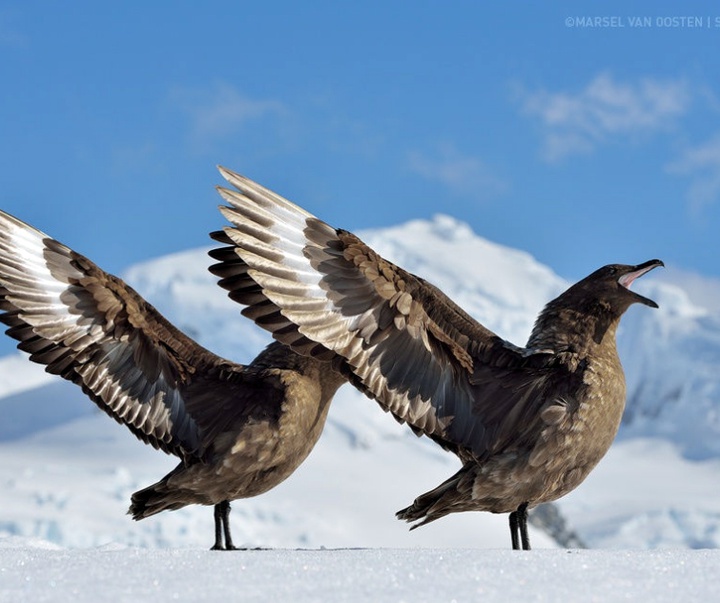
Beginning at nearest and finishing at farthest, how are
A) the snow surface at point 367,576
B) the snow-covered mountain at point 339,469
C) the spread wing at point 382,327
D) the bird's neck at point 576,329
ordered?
the snow surface at point 367,576 → the spread wing at point 382,327 → the bird's neck at point 576,329 → the snow-covered mountain at point 339,469

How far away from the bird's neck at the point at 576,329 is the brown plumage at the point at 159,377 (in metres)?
1.71

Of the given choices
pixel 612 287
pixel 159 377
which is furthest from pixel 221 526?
pixel 612 287

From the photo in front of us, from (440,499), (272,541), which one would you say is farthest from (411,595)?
(272,541)

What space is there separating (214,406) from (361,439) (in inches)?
4593

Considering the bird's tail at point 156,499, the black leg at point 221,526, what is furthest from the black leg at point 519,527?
the bird's tail at point 156,499

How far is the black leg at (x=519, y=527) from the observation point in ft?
28.1

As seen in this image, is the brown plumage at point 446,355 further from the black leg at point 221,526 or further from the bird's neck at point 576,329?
the black leg at point 221,526

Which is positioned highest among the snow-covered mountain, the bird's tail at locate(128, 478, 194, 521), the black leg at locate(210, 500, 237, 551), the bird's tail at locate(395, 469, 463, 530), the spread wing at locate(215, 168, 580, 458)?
the snow-covered mountain

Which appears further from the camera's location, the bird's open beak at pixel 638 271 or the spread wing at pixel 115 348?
the spread wing at pixel 115 348

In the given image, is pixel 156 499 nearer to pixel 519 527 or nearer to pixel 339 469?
pixel 519 527

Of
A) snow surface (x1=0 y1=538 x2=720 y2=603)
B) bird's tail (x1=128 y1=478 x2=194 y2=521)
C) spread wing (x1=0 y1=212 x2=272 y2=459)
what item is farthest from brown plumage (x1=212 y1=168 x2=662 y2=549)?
bird's tail (x1=128 y1=478 x2=194 y2=521)

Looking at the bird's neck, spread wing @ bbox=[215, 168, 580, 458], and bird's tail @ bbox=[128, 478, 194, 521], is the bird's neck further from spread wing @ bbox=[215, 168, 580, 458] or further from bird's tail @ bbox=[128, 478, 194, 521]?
bird's tail @ bbox=[128, 478, 194, 521]

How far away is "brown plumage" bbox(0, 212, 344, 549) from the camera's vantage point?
9.49 meters

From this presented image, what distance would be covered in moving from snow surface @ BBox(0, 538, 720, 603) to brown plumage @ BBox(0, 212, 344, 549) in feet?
6.08
